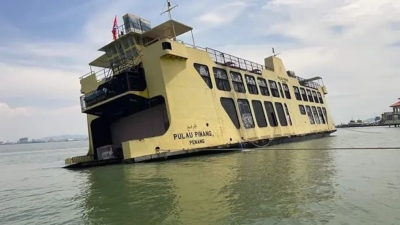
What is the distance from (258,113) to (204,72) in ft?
23.4

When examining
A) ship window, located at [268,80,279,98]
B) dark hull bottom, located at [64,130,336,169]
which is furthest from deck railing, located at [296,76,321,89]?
dark hull bottom, located at [64,130,336,169]

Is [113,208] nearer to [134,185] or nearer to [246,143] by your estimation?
[134,185]

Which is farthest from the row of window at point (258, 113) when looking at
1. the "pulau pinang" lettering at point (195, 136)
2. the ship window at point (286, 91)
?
the "pulau pinang" lettering at point (195, 136)

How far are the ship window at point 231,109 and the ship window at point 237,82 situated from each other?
1689 millimetres

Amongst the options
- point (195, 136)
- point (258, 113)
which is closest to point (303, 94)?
point (258, 113)

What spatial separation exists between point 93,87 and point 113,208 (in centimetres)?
1759

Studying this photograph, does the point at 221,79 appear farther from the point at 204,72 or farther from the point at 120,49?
the point at 120,49

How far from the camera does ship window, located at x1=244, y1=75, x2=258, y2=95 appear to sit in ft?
89.1

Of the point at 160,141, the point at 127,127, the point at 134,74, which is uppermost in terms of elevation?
the point at 134,74

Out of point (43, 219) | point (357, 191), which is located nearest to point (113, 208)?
point (43, 219)

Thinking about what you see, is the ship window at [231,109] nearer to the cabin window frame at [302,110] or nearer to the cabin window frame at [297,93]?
the cabin window frame at [297,93]

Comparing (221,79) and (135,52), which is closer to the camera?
(135,52)

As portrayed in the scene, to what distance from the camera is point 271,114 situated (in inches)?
1142

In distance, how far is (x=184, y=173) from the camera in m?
12.7
